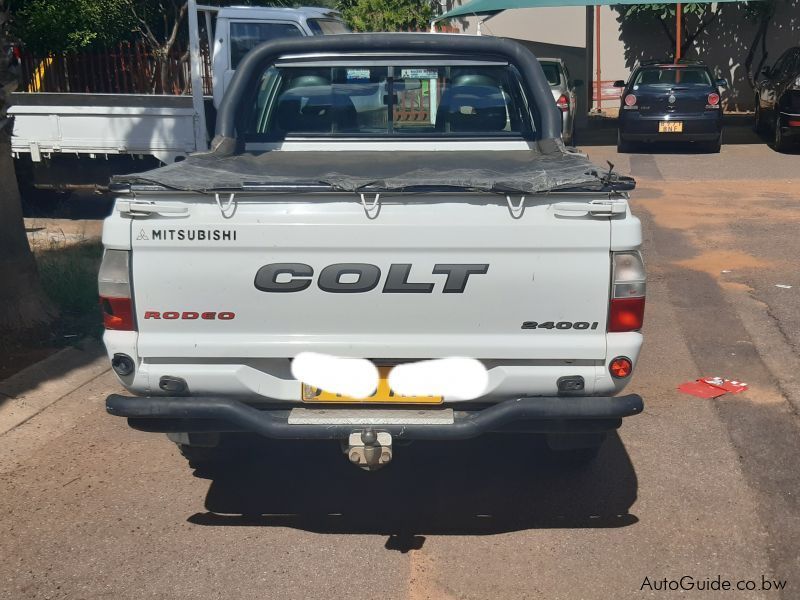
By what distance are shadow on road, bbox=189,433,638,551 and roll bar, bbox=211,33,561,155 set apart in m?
1.80

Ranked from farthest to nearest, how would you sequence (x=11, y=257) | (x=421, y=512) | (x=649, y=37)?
(x=649, y=37)
(x=11, y=257)
(x=421, y=512)

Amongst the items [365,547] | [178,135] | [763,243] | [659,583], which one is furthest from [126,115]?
[659,583]

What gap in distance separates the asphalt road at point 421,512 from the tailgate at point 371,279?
924mm

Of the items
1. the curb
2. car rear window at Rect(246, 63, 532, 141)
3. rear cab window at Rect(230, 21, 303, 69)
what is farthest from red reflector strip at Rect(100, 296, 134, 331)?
rear cab window at Rect(230, 21, 303, 69)

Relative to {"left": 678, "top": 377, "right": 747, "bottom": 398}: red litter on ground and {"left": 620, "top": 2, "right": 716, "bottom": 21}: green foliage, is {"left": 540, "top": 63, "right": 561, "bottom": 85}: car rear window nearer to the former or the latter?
{"left": 620, "top": 2, "right": 716, "bottom": 21}: green foliage

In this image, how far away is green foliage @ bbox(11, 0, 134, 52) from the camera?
1723 cm

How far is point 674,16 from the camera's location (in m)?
25.7

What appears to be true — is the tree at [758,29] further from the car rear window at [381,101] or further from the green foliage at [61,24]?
the car rear window at [381,101]

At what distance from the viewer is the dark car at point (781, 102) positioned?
16812mm

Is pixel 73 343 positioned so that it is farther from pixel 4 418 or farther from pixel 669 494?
pixel 669 494

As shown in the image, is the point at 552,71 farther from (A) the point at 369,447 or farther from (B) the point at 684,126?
(A) the point at 369,447

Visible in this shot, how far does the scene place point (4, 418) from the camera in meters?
5.93

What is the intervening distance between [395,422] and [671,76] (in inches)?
603

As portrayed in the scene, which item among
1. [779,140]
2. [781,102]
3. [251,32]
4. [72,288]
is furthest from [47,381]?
[779,140]
